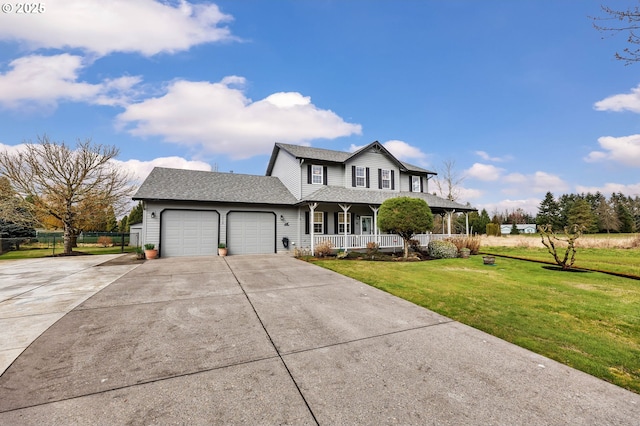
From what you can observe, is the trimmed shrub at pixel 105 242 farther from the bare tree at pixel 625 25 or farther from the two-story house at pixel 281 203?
the bare tree at pixel 625 25

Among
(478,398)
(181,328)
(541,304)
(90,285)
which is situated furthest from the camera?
(90,285)

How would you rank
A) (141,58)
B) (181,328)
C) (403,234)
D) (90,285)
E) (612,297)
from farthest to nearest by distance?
1. (403,234)
2. (141,58)
3. (90,285)
4. (612,297)
5. (181,328)

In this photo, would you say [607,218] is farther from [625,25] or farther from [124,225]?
[124,225]

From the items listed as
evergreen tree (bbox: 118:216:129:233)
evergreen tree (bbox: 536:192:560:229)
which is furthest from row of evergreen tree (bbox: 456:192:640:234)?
evergreen tree (bbox: 118:216:129:233)

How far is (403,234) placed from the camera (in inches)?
529

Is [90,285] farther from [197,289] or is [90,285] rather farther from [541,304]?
[541,304]

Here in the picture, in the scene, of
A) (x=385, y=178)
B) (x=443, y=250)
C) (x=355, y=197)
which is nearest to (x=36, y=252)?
(x=355, y=197)

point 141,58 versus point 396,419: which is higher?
point 141,58

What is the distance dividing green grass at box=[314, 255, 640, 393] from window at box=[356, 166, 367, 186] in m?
8.73

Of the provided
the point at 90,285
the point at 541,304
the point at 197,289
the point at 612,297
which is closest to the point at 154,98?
the point at 90,285

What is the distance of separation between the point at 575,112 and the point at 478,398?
17930 mm

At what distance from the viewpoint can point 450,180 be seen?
109ft

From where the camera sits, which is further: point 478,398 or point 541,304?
point 541,304
